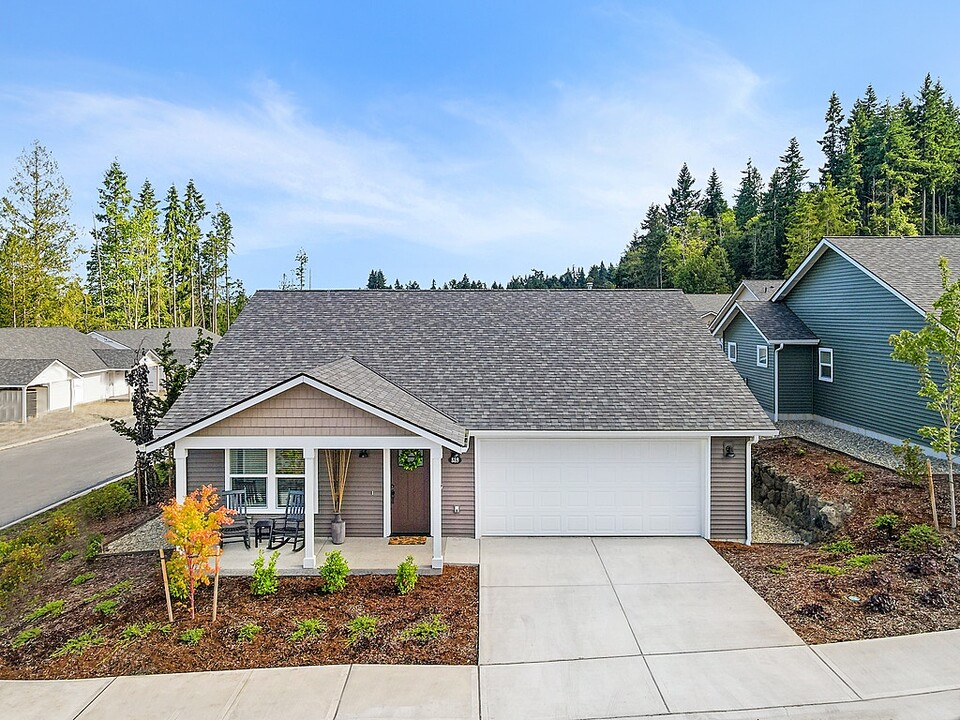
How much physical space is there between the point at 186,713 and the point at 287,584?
11.2 ft

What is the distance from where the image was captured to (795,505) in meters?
13.5

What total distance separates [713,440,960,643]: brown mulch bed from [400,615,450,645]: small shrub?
4.67 metres

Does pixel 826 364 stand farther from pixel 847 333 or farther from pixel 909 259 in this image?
pixel 909 259

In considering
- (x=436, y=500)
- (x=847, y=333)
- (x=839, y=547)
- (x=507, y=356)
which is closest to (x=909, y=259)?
(x=847, y=333)

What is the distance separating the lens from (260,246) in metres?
67.9

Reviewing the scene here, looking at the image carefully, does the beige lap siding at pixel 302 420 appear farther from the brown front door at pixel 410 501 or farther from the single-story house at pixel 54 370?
the single-story house at pixel 54 370

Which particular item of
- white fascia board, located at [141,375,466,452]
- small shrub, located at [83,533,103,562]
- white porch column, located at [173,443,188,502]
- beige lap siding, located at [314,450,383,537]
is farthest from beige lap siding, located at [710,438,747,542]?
small shrub, located at [83,533,103,562]

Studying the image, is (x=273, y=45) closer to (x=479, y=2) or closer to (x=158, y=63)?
(x=158, y=63)

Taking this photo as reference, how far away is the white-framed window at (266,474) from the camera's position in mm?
11805

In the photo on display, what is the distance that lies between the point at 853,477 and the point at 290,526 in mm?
11652

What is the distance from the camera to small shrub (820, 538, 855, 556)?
10.6 m

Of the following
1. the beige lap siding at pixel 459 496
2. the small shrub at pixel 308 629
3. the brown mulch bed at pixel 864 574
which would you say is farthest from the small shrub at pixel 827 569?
the small shrub at pixel 308 629

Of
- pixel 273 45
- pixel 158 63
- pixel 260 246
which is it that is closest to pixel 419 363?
pixel 273 45

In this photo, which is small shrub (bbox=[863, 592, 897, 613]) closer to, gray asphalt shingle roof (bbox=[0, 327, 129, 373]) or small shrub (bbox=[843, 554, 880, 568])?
small shrub (bbox=[843, 554, 880, 568])
